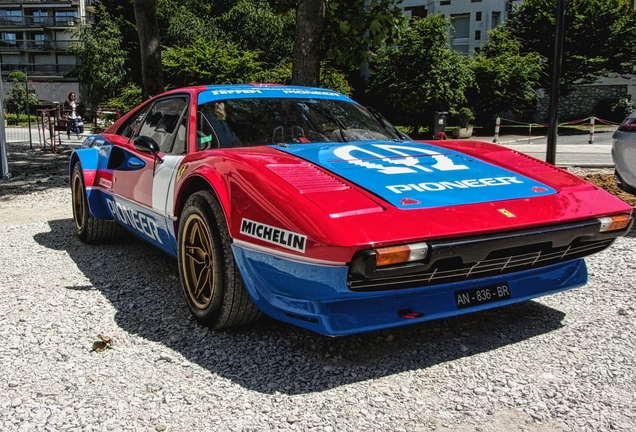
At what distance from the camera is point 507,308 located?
3441mm

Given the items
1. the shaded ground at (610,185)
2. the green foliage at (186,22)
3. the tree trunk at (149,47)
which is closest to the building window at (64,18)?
the green foliage at (186,22)

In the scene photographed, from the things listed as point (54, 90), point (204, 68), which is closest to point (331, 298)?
point (204, 68)

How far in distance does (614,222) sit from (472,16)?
40841mm

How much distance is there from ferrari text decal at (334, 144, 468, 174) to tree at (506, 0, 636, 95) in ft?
103

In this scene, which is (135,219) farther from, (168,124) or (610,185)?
(610,185)

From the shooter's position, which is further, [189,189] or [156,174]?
[156,174]

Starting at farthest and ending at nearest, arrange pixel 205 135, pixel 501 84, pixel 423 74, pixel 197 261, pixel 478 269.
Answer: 1. pixel 501 84
2. pixel 423 74
3. pixel 205 135
4. pixel 197 261
5. pixel 478 269

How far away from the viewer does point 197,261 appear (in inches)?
125

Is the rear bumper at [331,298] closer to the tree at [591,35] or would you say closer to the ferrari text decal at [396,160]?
the ferrari text decal at [396,160]

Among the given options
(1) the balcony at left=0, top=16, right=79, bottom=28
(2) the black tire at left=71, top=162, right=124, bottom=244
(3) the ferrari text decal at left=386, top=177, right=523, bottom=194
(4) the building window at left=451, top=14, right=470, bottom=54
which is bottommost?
(2) the black tire at left=71, top=162, right=124, bottom=244

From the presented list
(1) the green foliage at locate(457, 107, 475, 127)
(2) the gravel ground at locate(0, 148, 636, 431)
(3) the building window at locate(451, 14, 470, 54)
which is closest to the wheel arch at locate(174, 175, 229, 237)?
(2) the gravel ground at locate(0, 148, 636, 431)

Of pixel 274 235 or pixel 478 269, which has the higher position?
pixel 274 235

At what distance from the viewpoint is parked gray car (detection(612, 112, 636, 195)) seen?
209 inches

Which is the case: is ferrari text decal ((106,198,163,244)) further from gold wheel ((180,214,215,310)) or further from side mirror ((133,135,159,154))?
gold wheel ((180,214,215,310))
